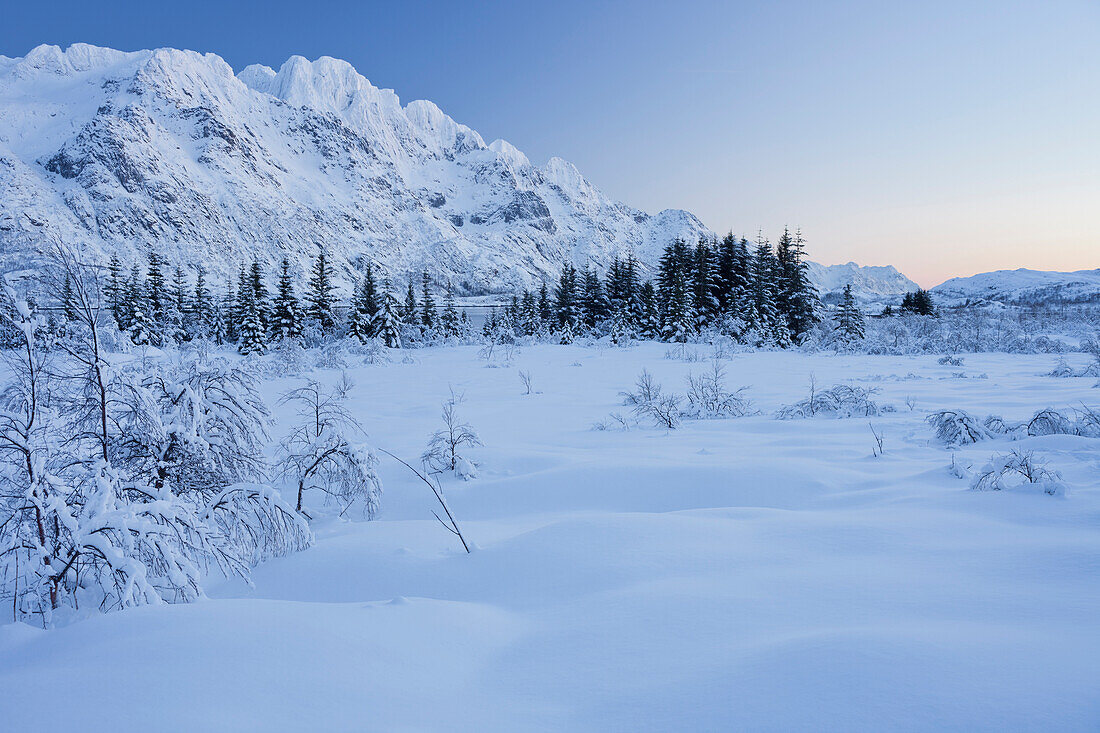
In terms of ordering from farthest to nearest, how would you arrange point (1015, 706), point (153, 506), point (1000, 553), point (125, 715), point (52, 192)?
1. point (52, 192)
2. point (153, 506)
3. point (1000, 553)
4. point (125, 715)
5. point (1015, 706)

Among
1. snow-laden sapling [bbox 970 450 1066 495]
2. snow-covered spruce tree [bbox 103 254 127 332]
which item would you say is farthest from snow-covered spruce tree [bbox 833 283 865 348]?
snow-covered spruce tree [bbox 103 254 127 332]

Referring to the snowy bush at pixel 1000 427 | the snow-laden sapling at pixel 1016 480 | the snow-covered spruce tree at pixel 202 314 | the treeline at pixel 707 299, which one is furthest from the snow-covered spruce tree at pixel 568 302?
the snow-laden sapling at pixel 1016 480

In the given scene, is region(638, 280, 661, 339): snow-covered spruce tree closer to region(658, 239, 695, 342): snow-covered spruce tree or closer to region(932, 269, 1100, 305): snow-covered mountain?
region(658, 239, 695, 342): snow-covered spruce tree

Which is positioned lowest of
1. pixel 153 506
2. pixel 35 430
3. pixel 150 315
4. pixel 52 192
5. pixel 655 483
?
pixel 655 483

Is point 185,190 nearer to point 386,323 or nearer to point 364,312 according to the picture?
point 364,312

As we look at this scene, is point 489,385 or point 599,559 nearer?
point 599,559

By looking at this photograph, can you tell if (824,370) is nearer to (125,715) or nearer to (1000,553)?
(1000,553)

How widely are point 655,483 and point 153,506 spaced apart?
399 cm

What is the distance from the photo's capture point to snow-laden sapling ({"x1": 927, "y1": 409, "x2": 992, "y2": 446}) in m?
5.52

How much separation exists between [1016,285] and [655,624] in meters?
156

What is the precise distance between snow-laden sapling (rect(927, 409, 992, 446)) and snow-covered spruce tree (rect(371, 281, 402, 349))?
100 ft

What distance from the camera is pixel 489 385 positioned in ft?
44.4

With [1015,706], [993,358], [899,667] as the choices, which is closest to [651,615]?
[899,667]

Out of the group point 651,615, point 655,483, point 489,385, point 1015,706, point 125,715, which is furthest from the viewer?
point 489,385
